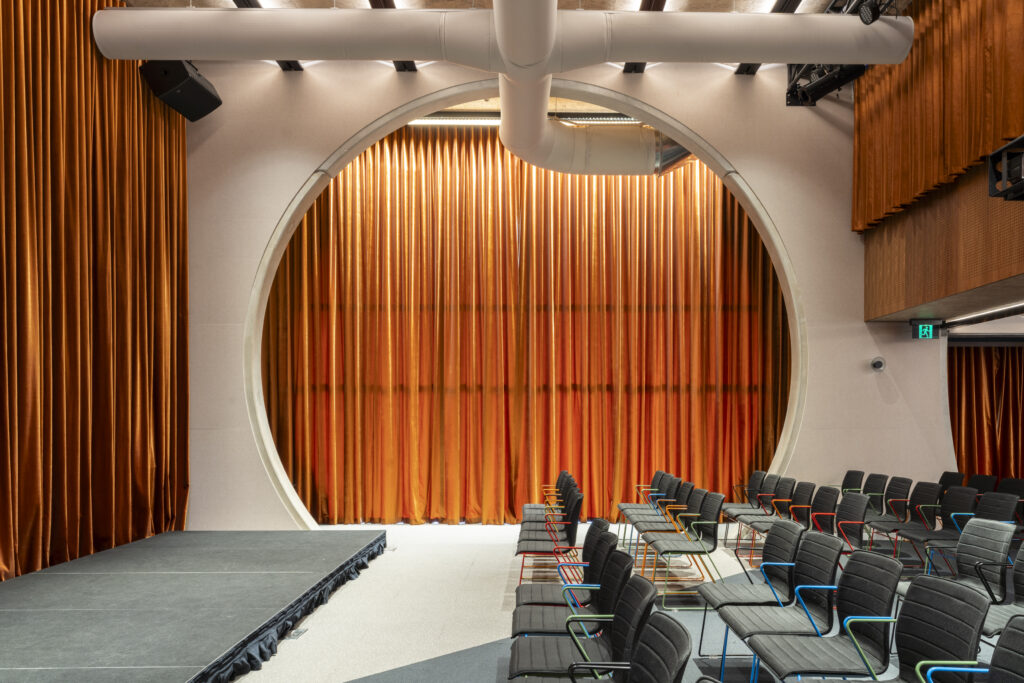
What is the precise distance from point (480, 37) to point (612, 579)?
455 centimetres

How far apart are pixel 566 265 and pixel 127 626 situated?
723cm

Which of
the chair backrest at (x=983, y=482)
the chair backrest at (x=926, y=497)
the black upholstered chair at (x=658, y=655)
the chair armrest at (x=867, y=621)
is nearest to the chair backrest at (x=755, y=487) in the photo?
the chair backrest at (x=926, y=497)

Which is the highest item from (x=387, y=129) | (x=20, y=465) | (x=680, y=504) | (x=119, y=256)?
(x=387, y=129)

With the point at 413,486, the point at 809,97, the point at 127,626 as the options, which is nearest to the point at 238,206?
the point at 413,486

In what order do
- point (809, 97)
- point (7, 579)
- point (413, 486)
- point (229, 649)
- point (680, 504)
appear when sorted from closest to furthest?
point (229, 649), point (7, 579), point (680, 504), point (809, 97), point (413, 486)

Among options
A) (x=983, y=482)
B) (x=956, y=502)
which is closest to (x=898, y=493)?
(x=956, y=502)

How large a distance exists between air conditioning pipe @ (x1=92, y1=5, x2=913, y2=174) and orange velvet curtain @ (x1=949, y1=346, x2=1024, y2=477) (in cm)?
706

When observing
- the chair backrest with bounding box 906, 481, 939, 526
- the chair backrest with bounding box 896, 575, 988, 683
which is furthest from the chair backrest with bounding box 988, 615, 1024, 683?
the chair backrest with bounding box 906, 481, 939, 526

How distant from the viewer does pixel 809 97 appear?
788 centimetres

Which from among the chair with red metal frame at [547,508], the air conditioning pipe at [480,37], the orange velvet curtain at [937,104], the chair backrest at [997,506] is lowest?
the chair with red metal frame at [547,508]

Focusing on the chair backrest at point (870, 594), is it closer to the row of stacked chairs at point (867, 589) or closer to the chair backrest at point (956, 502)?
the row of stacked chairs at point (867, 589)

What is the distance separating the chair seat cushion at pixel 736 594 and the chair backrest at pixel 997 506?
98.6 inches

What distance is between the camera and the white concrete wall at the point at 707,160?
8.02 m

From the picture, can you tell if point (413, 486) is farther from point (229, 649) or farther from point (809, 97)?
point (809, 97)
